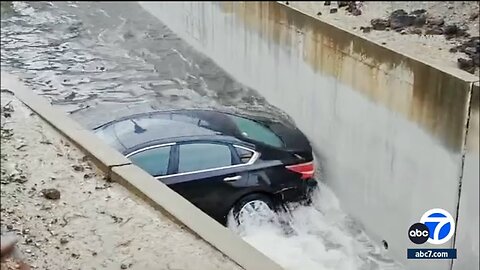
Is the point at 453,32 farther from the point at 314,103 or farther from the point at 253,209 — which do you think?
the point at 253,209

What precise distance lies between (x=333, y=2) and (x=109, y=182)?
844 centimetres

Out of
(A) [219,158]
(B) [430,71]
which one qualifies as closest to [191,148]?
(A) [219,158]

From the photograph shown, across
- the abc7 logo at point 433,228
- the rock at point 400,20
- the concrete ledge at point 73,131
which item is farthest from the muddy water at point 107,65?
the abc7 logo at point 433,228

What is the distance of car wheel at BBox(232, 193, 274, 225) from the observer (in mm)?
7625

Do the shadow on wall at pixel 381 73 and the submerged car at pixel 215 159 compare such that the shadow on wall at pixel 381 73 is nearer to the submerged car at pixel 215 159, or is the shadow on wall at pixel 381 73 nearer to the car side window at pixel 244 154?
Result: the submerged car at pixel 215 159

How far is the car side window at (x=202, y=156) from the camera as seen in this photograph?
7.49 metres

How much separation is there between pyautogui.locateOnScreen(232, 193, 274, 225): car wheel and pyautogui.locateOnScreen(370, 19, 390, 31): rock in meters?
4.44

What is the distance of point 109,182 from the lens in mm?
6230

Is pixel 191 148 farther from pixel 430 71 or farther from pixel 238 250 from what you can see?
pixel 430 71

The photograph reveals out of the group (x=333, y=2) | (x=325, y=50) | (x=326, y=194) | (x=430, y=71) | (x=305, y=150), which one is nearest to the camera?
(x=430, y=71)

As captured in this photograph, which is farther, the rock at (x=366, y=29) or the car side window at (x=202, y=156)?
the rock at (x=366, y=29)

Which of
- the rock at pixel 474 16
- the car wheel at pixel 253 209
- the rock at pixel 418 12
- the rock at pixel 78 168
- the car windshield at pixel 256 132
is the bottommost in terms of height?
the car wheel at pixel 253 209

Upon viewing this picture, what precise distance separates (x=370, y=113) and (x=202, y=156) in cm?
296

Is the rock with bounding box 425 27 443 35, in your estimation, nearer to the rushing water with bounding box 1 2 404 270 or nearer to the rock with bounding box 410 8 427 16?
the rock with bounding box 410 8 427 16
